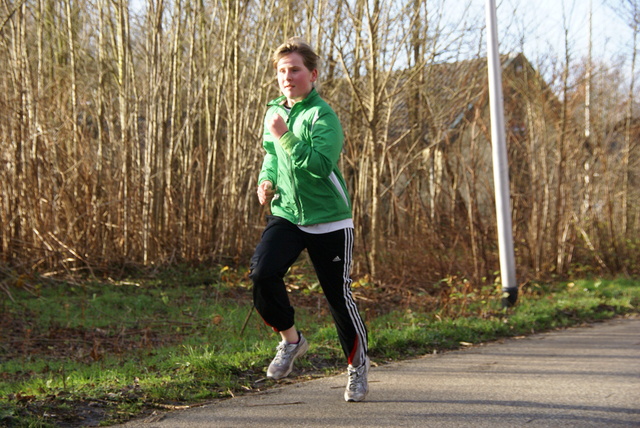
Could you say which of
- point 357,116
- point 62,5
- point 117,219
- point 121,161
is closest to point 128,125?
point 121,161

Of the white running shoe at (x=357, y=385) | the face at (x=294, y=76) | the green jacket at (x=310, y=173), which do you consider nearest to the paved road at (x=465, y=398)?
the white running shoe at (x=357, y=385)

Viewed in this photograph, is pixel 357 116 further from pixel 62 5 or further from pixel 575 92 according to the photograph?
pixel 62 5

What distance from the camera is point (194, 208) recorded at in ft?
37.6

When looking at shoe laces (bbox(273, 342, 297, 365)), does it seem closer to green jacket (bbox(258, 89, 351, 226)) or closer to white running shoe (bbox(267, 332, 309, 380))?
white running shoe (bbox(267, 332, 309, 380))

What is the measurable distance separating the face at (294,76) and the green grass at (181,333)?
1.85 meters

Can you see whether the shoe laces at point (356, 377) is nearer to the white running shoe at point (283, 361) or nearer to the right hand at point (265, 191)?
the white running shoe at point (283, 361)

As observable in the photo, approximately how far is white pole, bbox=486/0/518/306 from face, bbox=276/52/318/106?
505 cm

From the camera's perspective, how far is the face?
14.5 feet

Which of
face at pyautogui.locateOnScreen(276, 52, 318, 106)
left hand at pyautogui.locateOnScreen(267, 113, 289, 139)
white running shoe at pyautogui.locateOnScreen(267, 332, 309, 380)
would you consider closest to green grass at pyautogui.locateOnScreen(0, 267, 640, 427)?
white running shoe at pyautogui.locateOnScreen(267, 332, 309, 380)

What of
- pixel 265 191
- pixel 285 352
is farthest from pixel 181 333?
pixel 265 191

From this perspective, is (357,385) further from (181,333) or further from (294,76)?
(181,333)


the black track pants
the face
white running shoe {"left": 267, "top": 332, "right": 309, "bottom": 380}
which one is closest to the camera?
the black track pants

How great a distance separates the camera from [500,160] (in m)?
9.12

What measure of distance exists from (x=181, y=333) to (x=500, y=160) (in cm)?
421
